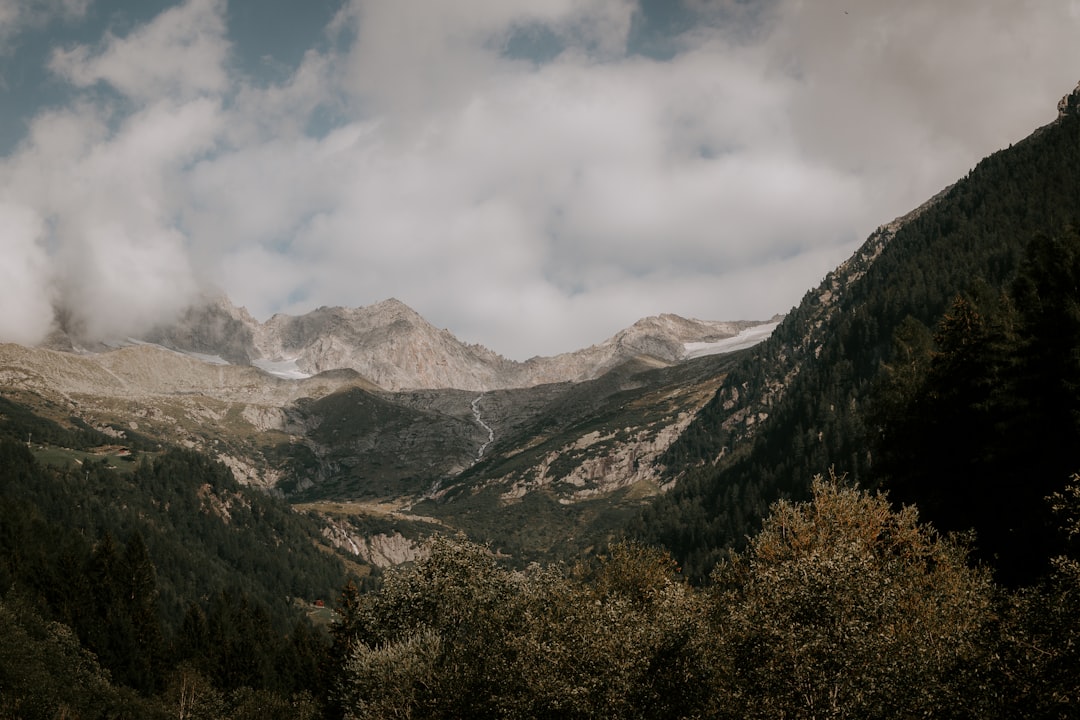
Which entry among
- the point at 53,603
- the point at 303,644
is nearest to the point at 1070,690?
the point at 53,603

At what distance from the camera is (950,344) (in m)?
79.2

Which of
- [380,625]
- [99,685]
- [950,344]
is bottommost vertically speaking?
[99,685]

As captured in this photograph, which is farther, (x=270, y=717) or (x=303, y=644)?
(x=303, y=644)

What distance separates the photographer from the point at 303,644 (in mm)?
159125

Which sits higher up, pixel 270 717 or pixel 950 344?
pixel 950 344

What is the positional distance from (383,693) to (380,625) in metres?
18.3

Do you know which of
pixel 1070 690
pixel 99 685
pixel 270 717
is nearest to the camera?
pixel 1070 690

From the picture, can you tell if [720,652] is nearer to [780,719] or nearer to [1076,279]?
[780,719]

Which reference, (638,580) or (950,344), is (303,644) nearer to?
(638,580)

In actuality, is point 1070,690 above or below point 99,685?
above

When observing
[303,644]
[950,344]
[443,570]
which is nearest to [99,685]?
[443,570]

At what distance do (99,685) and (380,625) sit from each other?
146 ft

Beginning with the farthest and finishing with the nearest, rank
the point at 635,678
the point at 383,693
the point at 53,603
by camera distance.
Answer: the point at 53,603 < the point at 383,693 < the point at 635,678

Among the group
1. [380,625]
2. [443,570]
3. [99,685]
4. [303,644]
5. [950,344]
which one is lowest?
[303,644]
